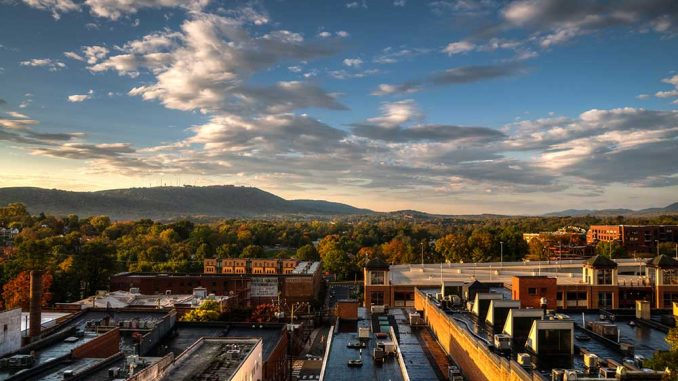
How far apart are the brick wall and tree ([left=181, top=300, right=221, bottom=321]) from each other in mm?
12921

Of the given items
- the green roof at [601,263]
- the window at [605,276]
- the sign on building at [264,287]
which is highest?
the green roof at [601,263]

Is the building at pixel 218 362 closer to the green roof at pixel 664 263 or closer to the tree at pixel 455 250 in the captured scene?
the green roof at pixel 664 263

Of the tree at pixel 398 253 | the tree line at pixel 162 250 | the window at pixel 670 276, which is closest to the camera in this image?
the window at pixel 670 276

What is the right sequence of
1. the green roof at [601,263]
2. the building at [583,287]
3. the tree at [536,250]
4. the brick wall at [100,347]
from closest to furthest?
the brick wall at [100,347] < the building at [583,287] < the green roof at [601,263] < the tree at [536,250]

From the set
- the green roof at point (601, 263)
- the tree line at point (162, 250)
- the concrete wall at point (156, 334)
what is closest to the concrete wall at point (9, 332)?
the concrete wall at point (156, 334)

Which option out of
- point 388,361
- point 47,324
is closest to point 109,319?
point 47,324

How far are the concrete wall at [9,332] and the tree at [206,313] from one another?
666 inches

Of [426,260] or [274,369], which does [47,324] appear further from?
[426,260]

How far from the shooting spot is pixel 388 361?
30.9 metres

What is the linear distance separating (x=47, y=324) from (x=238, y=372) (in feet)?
97.1

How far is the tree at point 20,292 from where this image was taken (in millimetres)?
63544

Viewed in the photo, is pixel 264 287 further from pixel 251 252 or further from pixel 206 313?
pixel 251 252

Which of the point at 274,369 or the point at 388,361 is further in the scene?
the point at 274,369

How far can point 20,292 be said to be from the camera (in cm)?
6444
